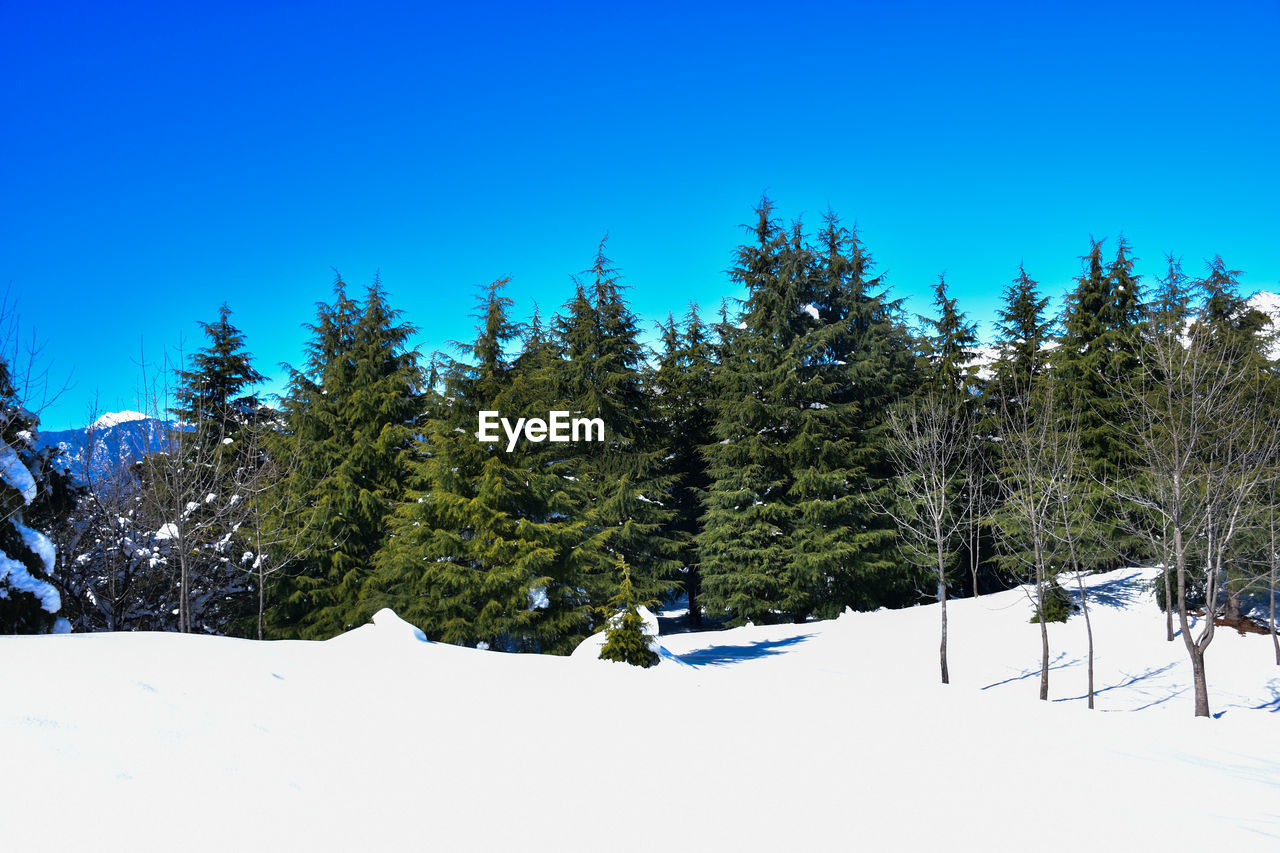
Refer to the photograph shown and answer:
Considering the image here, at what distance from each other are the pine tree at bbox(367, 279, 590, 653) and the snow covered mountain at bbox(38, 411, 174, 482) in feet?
17.1

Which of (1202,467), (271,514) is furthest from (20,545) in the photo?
(1202,467)

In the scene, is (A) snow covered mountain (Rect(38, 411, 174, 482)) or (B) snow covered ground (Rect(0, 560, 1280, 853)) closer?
(B) snow covered ground (Rect(0, 560, 1280, 853))

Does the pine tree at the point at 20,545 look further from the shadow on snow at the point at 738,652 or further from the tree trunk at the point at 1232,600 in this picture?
the tree trunk at the point at 1232,600

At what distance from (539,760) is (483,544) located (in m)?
10.8

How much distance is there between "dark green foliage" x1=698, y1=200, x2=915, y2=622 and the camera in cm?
2125

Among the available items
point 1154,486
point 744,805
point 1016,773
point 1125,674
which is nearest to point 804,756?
point 744,805

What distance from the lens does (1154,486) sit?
1491 cm

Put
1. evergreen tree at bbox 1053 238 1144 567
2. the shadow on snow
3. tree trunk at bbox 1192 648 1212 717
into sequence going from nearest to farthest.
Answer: tree trunk at bbox 1192 648 1212 717
the shadow on snow
evergreen tree at bbox 1053 238 1144 567

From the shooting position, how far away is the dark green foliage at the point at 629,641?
9.95 metres

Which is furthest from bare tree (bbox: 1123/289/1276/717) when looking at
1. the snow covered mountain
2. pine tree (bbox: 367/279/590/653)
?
the snow covered mountain

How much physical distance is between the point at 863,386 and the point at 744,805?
66.2ft

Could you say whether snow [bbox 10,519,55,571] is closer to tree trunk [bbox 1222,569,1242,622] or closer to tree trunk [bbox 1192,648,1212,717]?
tree trunk [bbox 1192,648,1212,717]

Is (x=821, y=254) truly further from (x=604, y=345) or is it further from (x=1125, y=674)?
(x=1125, y=674)

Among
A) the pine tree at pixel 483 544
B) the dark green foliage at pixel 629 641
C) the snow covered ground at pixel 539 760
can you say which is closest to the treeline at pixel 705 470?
the pine tree at pixel 483 544
